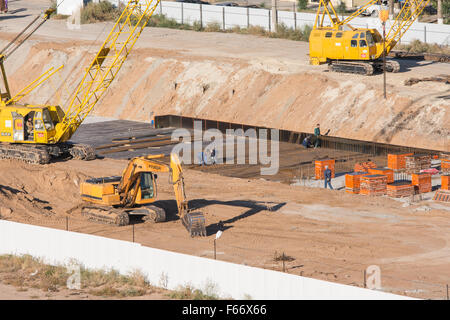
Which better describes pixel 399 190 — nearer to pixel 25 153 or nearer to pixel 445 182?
pixel 445 182

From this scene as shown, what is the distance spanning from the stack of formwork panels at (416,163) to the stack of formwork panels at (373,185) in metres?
3.92

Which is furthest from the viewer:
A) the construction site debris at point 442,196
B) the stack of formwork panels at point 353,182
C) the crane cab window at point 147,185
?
the stack of formwork panels at point 353,182

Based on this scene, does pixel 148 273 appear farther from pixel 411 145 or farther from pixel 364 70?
pixel 364 70

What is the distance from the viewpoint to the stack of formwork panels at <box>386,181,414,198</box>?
38.7 metres

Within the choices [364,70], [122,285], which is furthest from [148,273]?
[364,70]

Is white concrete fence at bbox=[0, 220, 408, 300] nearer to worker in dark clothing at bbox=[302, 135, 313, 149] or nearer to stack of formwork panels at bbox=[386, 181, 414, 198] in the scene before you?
stack of formwork panels at bbox=[386, 181, 414, 198]

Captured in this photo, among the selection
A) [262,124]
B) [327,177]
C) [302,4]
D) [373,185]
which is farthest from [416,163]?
[302,4]

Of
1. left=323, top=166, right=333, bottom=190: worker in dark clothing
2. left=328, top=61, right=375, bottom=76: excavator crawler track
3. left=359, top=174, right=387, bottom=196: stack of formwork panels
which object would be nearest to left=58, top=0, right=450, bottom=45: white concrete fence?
left=328, top=61, right=375, bottom=76: excavator crawler track

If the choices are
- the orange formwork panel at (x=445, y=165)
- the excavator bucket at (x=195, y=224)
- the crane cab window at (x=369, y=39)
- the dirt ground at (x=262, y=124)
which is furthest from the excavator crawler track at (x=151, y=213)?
the crane cab window at (x=369, y=39)

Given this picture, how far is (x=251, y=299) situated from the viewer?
24.2 metres

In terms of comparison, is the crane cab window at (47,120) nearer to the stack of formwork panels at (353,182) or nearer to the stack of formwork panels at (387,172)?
the stack of formwork panels at (353,182)

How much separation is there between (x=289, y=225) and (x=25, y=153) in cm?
1884

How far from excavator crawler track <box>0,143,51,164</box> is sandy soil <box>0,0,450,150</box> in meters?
15.8

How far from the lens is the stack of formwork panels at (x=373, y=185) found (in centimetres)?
3900
